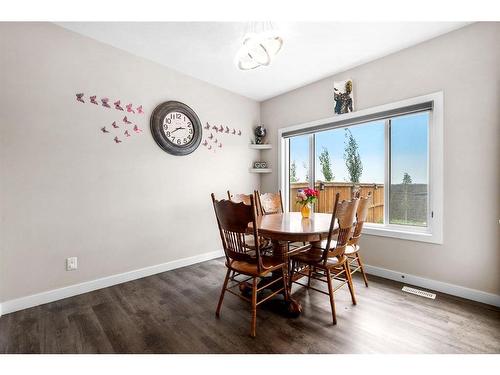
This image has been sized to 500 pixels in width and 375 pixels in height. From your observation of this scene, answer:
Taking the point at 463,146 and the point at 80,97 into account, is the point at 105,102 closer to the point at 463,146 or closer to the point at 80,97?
the point at 80,97

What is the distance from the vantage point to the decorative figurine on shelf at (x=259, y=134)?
4.01 meters

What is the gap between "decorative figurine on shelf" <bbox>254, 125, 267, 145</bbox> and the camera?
4.01 m

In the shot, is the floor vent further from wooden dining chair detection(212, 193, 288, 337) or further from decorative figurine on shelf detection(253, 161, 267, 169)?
decorative figurine on shelf detection(253, 161, 267, 169)

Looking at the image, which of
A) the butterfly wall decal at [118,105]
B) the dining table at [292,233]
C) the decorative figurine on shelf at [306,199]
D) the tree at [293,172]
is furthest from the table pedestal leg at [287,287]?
the butterfly wall decal at [118,105]

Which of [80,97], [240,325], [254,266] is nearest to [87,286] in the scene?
[240,325]

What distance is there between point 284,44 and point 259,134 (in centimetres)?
167

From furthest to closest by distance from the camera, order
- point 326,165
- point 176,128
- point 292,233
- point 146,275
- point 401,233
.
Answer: point 326,165 → point 176,128 → point 146,275 → point 401,233 → point 292,233

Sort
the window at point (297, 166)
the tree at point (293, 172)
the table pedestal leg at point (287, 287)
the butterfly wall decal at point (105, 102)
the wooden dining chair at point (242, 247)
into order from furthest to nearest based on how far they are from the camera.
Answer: the tree at point (293, 172)
the window at point (297, 166)
the butterfly wall decal at point (105, 102)
the table pedestal leg at point (287, 287)
the wooden dining chair at point (242, 247)

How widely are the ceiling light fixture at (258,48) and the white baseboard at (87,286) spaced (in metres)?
2.46

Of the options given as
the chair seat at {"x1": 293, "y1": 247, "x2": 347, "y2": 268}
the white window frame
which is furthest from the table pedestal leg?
the white window frame

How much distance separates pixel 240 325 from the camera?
5.97 ft

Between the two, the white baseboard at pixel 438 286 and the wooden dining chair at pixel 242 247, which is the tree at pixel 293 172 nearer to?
the white baseboard at pixel 438 286

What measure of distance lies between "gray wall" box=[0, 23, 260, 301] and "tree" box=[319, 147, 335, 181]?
1.78m
